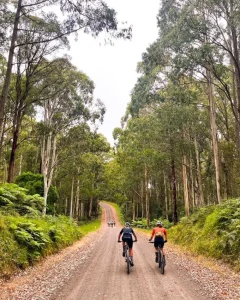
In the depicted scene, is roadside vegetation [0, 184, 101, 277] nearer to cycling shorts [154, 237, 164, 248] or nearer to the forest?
the forest

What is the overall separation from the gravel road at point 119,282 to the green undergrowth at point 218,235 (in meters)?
0.82

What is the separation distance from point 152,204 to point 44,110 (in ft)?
93.1

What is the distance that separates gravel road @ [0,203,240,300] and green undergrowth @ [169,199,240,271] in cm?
82

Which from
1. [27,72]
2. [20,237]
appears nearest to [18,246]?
[20,237]

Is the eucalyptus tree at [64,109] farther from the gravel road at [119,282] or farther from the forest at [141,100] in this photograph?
the gravel road at [119,282]

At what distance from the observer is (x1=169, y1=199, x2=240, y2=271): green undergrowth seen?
10.9 meters

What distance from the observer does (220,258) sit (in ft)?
37.8

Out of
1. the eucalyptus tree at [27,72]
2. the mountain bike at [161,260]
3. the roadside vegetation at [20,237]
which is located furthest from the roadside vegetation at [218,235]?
the eucalyptus tree at [27,72]

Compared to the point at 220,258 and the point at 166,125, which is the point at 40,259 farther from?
the point at 166,125

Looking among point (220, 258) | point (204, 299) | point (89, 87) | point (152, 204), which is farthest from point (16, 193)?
point (152, 204)

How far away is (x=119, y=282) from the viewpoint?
8.44m

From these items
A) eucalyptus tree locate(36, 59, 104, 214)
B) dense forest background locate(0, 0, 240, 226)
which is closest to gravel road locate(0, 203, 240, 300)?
dense forest background locate(0, 0, 240, 226)

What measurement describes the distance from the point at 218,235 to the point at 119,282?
21.0 feet

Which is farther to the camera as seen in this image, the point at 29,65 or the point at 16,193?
the point at 29,65
